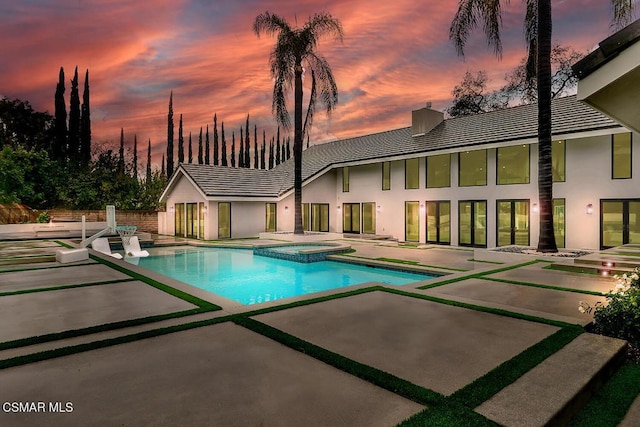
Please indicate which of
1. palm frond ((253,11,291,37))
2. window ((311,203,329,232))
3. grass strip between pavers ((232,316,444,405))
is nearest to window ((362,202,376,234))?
window ((311,203,329,232))

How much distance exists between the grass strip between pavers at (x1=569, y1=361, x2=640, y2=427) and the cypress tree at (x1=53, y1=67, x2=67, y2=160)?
1532 inches

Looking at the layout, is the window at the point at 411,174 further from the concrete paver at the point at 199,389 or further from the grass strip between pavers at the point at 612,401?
the concrete paver at the point at 199,389

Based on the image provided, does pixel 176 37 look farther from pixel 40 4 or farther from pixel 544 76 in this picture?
pixel 544 76

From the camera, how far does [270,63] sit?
18625 millimetres

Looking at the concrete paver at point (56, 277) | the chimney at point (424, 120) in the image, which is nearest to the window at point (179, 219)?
the concrete paver at point (56, 277)

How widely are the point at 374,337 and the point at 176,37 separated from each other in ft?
55.9

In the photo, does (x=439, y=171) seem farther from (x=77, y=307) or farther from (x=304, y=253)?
(x=77, y=307)

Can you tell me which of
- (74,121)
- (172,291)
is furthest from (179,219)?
(172,291)

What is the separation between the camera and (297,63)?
18.5 meters

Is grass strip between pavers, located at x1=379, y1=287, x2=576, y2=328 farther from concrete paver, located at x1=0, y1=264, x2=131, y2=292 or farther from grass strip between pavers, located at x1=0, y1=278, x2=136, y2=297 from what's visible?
concrete paver, located at x1=0, y1=264, x2=131, y2=292

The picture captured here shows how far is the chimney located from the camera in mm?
20875

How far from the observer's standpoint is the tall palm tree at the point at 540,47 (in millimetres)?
11758

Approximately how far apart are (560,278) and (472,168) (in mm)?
10026

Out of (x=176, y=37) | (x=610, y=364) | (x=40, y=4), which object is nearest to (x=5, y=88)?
(x=40, y=4)
